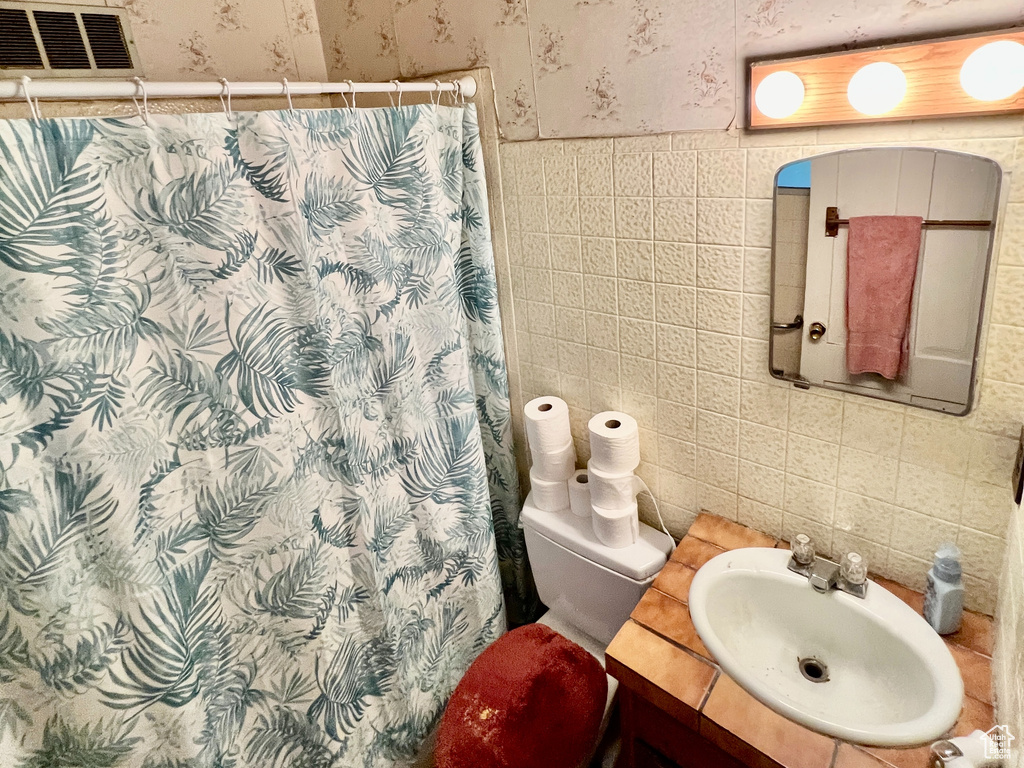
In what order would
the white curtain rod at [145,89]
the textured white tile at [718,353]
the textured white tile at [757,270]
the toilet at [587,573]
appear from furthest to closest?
1. the toilet at [587,573]
2. the textured white tile at [718,353]
3. the textured white tile at [757,270]
4. the white curtain rod at [145,89]

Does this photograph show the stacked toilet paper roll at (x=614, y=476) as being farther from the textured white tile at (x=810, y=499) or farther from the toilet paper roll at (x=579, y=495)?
the textured white tile at (x=810, y=499)

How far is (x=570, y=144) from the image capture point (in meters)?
1.32

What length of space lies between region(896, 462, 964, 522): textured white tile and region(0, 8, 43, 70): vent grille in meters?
1.83

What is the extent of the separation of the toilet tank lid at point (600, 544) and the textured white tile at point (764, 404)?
40cm

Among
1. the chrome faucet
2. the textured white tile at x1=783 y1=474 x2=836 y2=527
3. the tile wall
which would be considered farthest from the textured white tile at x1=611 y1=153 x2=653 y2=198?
the chrome faucet

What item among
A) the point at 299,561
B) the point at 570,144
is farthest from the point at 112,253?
the point at 570,144

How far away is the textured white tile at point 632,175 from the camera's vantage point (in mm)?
1219

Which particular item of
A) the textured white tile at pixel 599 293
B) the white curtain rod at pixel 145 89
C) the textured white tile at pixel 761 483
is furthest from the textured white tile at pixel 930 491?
the white curtain rod at pixel 145 89

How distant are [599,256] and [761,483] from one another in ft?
1.98

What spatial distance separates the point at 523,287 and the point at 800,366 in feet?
2.26

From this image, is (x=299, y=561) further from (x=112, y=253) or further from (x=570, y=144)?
(x=570, y=144)

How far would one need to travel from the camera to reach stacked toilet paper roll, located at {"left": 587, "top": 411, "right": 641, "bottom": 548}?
1.39 m

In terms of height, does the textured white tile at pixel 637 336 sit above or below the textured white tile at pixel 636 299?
below

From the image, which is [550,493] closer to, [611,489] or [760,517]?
[611,489]
